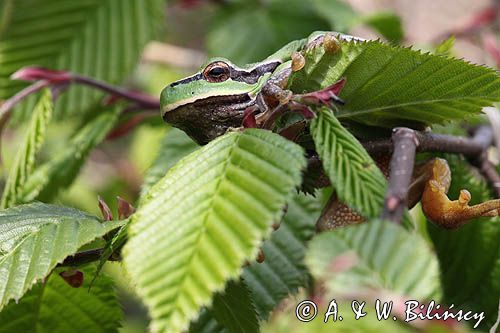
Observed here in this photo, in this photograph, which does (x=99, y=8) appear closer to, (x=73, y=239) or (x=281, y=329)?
(x=281, y=329)

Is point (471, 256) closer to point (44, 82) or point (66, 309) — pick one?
point (66, 309)

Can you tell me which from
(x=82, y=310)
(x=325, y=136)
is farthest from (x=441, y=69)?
(x=82, y=310)

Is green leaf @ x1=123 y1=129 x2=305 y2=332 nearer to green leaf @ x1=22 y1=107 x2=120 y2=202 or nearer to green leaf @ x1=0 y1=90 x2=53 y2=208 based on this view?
green leaf @ x1=0 y1=90 x2=53 y2=208

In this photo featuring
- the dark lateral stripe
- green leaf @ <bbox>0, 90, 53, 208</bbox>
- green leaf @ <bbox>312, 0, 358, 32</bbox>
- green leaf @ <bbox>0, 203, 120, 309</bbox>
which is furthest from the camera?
green leaf @ <bbox>312, 0, 358, 32</bbox>

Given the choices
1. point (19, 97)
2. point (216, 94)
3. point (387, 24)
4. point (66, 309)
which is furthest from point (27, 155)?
point (387, 24)

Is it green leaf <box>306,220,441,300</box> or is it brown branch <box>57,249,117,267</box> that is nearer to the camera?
green leaf <box>306,220,441,300</box>

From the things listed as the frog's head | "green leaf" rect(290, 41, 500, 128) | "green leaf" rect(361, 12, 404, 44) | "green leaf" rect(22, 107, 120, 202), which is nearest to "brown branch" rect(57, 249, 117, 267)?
the frog's head
